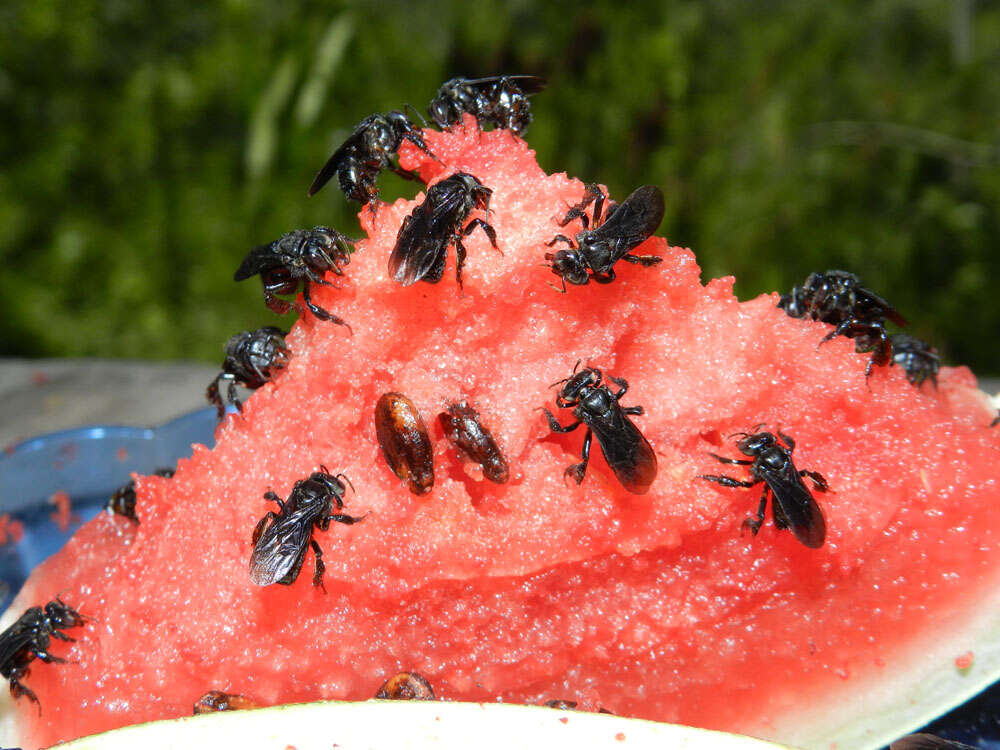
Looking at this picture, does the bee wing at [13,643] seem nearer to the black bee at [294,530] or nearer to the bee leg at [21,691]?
the bee leg at [21,691]

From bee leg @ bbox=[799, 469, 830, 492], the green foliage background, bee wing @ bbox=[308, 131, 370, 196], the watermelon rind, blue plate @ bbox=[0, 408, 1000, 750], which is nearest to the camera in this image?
the watermelon rind

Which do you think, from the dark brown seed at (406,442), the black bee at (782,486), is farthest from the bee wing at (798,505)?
the dark brown seed at (406,442)

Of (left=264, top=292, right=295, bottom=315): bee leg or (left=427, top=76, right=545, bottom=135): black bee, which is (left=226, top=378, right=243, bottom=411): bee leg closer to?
(left=264, top=292, right=295, bottom=315): bee leg

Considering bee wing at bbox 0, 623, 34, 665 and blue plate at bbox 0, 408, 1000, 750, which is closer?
bee wing at bbox 0, 623, 34, 665

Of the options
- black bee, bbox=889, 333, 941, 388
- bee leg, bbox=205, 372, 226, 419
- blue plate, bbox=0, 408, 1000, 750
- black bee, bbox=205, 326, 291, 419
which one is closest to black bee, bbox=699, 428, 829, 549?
black bee, bbox=889, 333, 941, 388

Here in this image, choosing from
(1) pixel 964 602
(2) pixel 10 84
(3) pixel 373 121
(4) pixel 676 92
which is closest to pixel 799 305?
(1) pixel 964 602

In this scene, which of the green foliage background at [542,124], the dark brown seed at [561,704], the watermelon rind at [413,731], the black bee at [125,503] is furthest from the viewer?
the green foliage background at [542,124]

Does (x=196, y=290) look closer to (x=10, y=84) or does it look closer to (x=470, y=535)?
(x=10, y=84)
